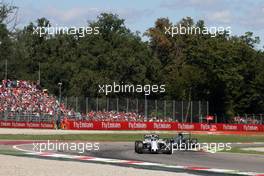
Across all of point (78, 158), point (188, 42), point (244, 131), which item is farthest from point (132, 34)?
point (78, 158)

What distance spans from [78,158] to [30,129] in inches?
1239

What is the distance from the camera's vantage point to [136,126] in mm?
60500

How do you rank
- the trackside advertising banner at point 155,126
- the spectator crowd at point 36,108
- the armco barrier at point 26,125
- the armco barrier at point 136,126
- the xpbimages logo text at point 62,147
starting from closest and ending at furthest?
the xpbimages logo text at point 62,147, the spectator crowd at point 36,108, the armco barrier at point 26,125, the armco barrier at point 136,126, the trackside advertising banner at point 155,126

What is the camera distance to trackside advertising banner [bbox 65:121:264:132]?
5706 cm

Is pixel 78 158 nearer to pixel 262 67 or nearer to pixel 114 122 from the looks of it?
pixel 114 122

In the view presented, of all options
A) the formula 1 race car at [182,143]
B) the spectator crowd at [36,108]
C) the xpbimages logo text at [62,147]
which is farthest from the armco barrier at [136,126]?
the formula 1 race car at [182,143]

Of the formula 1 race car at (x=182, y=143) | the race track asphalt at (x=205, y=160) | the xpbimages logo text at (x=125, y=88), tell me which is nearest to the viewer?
the race track asphalt at (x=205, y=160)

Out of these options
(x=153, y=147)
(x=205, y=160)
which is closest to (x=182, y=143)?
(x=153, y=147)

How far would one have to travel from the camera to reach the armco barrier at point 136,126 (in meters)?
54.1

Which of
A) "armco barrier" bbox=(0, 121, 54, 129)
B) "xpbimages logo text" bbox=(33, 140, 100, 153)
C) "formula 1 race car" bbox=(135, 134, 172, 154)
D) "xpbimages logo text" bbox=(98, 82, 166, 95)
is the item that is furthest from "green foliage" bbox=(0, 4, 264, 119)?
"formula 1 race car" bbox=(135, 134, 172, 154)

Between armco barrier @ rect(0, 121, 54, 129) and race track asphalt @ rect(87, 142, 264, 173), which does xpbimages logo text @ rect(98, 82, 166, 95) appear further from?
race track asphalt @ rect(87, 142, 264, 173)

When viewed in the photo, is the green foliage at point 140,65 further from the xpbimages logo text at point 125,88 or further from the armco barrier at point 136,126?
the armco barrier at point 136,126

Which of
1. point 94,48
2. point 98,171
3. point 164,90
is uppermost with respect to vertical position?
point 94,48

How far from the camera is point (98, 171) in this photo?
53.6 feet
